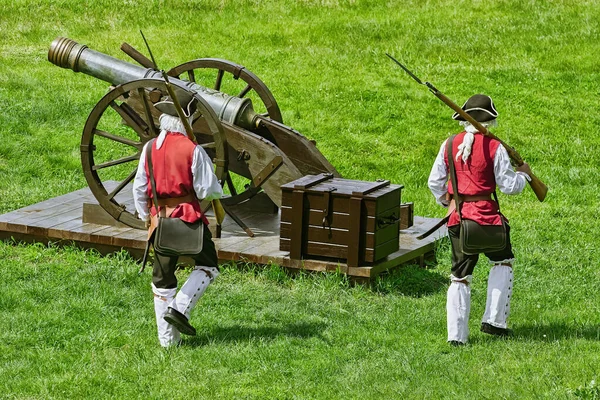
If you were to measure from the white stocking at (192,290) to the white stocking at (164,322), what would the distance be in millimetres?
55

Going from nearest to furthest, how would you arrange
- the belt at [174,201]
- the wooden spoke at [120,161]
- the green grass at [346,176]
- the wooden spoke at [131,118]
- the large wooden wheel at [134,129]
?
the green grass at [346,176], the belt at [174,201], the large wooden wheel at [134,129], the wooden spoke at [120,161], the wooden spoke at [131,118]

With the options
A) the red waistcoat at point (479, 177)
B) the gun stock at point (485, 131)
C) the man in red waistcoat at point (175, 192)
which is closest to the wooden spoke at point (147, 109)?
the man in red waistcoat at point (175, 192)

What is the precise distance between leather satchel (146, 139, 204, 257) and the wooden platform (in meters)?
1.62

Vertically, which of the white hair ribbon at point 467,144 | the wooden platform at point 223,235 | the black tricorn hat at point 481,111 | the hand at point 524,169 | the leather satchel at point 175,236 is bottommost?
the wooden platform at point 223,235

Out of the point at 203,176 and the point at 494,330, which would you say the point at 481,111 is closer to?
the point at 494,330

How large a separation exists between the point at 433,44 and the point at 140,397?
34.7ft

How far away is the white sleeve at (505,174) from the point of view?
7.39 m

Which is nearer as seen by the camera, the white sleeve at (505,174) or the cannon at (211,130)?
the white sleeve at (505,174)

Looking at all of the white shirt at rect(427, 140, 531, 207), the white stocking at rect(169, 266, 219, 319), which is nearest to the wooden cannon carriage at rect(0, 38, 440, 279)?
the white shirt at rect(427, 140, 531, 207)

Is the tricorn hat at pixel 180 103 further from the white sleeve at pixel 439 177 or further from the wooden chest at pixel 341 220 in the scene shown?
the white sleeve at pixel 439 177

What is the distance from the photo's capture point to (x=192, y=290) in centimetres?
743

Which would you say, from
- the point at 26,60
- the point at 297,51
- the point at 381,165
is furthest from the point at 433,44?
the point at 26,60

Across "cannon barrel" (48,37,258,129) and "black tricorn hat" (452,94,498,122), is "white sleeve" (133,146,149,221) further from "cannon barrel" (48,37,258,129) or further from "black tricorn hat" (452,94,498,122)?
"cannon barrel" (48,37,258,129)

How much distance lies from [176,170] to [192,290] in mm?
773
